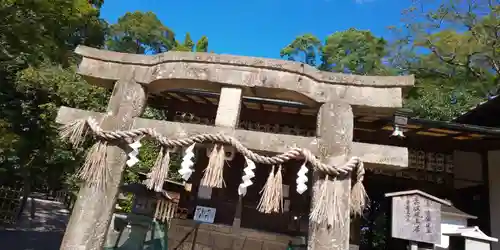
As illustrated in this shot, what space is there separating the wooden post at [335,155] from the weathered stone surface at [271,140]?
0.27ft

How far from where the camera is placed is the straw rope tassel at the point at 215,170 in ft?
12.0

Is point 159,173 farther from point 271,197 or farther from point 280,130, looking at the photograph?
point 280,130

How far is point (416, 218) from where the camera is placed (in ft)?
12.4

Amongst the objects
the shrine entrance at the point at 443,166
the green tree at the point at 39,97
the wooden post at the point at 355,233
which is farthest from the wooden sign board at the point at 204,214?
the green tree at the point at 39,97

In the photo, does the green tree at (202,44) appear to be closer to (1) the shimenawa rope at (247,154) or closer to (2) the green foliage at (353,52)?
(2) the green foliage at (353,52)

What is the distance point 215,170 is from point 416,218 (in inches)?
92.2

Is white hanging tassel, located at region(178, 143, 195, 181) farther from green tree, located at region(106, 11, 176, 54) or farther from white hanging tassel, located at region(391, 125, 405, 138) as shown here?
green tree, located at region(106, 11, 176, 54)

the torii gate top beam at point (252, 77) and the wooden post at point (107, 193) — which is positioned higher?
the torii gate top beam at point (252, 77)

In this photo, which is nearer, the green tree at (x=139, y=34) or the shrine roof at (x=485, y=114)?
the shrine roof at (x=485, y=114)

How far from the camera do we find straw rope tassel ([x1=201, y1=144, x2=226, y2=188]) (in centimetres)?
365

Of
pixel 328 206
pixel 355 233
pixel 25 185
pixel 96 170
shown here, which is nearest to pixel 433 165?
pixel 355 233

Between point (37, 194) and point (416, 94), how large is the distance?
22066mm

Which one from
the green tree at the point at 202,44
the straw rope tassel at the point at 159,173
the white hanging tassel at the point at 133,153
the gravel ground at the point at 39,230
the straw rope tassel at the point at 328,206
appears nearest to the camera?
the straw rope tassel at the point at 328,206

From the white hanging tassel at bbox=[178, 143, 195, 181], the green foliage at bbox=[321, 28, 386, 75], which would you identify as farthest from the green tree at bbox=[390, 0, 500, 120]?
the white hanging tassel at bbox=[178, 143, 195, 181]
